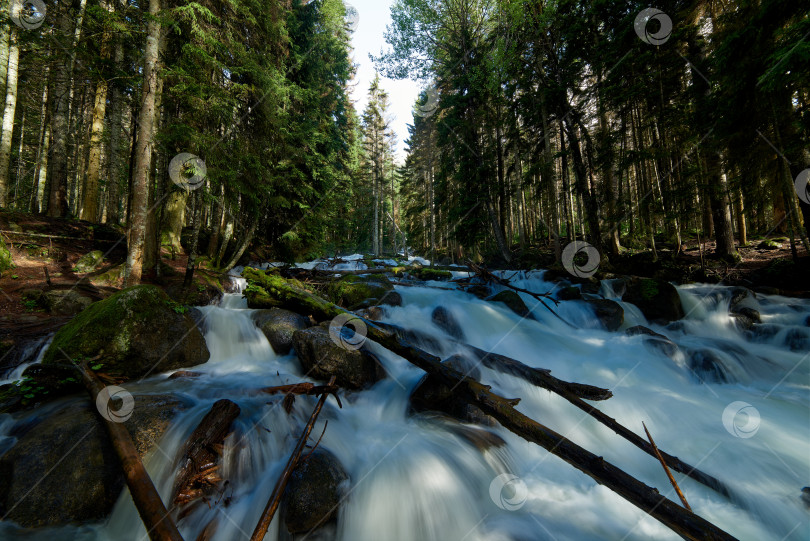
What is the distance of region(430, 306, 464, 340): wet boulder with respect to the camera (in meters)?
7.78

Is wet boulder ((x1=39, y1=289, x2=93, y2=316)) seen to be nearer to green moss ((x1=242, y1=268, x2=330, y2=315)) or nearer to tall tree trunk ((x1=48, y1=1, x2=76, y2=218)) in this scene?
green moss ((x1=242, y1=268, x2=330, y2=315))

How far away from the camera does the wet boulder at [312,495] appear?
265 cm

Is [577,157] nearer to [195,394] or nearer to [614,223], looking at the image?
[614,223]

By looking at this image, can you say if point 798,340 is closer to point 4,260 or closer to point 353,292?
point 353,292

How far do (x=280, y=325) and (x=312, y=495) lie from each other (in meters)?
4.01

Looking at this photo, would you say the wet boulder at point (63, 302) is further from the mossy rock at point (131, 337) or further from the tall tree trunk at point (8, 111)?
the tall tree trunk at point (8, 111)

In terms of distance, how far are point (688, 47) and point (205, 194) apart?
16554 millimetres

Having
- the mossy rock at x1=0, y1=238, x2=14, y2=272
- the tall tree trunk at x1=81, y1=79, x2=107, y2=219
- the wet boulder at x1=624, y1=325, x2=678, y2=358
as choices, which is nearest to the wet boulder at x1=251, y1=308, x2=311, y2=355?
the mossy rock at x1=0, y1=238, x2=14, y2=272

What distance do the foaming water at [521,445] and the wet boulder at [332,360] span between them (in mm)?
230

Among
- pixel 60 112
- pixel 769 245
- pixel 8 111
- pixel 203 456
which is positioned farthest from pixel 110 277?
pixel 769 245

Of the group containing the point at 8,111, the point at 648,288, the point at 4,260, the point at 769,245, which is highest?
the point at 8,111

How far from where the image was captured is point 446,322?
8008mm

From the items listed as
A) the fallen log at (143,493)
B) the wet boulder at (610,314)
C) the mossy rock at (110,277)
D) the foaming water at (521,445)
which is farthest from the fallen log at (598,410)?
the mossy rock at (110,277)

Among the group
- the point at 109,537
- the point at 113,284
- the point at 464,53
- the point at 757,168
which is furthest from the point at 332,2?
the point at 109,537
